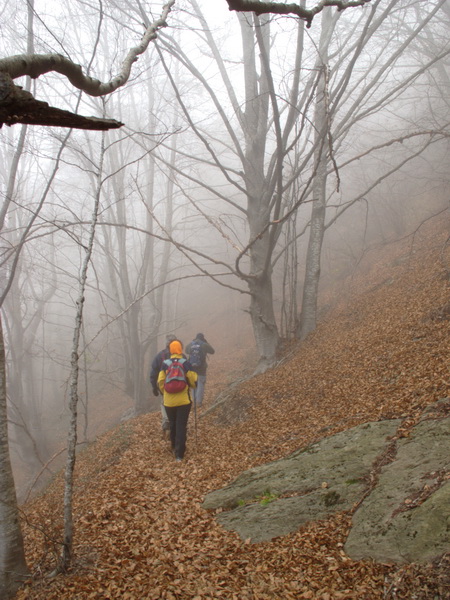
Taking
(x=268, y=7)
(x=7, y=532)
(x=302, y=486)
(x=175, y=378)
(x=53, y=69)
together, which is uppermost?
(x=268, y=7)

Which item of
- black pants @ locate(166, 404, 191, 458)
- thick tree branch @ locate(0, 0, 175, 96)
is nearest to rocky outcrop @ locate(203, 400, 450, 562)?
black pants @ locate(166, 404, 191, 458)

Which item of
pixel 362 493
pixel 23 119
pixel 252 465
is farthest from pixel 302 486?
pixel 23 119

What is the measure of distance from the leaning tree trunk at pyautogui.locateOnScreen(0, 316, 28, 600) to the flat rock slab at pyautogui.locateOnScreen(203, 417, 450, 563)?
1.87 meters

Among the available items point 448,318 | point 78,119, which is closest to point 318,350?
point 448,318

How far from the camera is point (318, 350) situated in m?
8.47

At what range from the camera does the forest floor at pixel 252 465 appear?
9.69 ft

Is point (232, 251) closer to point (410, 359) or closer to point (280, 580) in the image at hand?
point (410, 359)

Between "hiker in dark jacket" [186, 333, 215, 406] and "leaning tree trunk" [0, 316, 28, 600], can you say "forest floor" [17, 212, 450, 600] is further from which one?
"hiker in dark jacket" [186, 333, 215, 406]

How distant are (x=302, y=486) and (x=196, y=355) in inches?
215

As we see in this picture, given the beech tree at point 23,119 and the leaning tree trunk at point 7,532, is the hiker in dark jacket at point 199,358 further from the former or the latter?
the leaning tree trunk at point 7,532

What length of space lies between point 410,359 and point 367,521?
3333mm

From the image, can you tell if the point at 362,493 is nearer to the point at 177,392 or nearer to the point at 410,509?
the point at 410,509

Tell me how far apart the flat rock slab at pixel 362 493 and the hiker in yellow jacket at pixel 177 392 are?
1417mm

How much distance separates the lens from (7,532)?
11.0 ft
